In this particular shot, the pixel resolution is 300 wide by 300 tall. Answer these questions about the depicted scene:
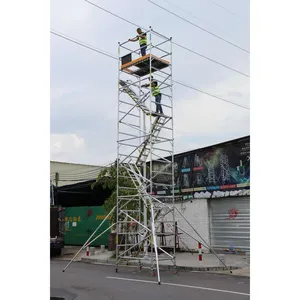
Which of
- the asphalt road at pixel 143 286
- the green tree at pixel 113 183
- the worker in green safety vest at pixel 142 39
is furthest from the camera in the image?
the green tree at pixel 113 183

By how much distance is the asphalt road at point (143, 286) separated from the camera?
877cm

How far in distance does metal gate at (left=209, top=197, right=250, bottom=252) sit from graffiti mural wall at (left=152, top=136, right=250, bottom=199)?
505 mm

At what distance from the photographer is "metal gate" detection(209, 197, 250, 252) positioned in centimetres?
1723

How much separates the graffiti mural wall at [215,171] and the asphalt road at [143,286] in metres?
5.75

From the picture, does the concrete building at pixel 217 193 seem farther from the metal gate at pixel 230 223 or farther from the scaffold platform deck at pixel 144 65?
the scaffold platform deck at pixel 144 65

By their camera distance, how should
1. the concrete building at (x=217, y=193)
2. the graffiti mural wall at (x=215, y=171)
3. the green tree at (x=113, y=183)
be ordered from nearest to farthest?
the graffiti mural wall at (x=215, y=171) < the concrete building at (x=217, y=193) < the green tree at (x=113, y=183)

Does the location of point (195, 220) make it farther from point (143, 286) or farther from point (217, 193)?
point (143, 286)

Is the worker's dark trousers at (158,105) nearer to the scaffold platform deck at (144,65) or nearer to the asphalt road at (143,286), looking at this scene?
the scaffold platform deck at (144,65)

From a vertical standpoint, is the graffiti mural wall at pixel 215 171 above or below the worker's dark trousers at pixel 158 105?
below

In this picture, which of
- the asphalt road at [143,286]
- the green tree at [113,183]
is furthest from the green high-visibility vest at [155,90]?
the asphalt road at [143,286]

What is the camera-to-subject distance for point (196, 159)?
755 inches

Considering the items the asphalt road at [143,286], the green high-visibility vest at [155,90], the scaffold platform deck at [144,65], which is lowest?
the asphalt road at [143,286]

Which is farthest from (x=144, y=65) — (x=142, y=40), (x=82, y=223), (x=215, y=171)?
(x=82, y=223)

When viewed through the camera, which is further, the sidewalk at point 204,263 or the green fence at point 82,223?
the green fence at point 82,223
